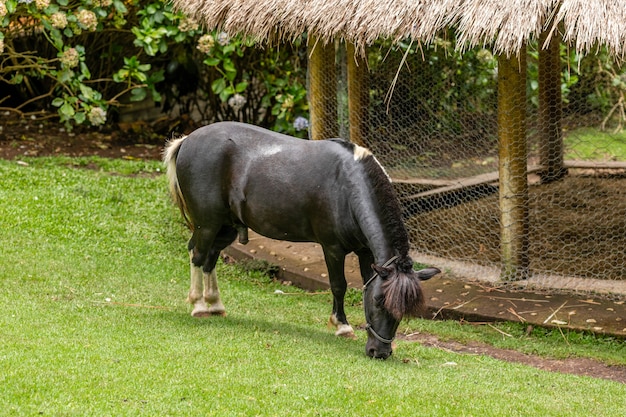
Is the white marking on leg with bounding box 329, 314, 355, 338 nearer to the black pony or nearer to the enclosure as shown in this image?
the black pony

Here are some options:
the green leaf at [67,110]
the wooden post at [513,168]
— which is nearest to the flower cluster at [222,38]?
the green leaf at [67,110]

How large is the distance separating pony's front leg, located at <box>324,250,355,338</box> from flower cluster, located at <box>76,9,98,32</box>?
5.90 meters

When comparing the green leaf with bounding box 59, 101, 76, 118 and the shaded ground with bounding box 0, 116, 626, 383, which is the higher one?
the green leaf with bounding box 59, 101, 76, 118

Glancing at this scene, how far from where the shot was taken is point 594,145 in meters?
10.7

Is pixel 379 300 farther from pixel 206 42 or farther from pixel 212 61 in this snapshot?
pixel 212 61

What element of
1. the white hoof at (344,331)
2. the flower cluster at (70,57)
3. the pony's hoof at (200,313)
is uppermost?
the flower cluster at (70,57)

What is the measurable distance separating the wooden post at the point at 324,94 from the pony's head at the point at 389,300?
3593 mm

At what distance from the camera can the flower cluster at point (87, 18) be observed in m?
11.1

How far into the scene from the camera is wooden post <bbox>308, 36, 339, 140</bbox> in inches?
371

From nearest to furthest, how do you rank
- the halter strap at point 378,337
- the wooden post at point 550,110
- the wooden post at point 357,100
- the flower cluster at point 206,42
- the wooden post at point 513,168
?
the halter strap at point 378,337 < the wooden post at point 513,168 < the wooden post at point 357,100 < the wooden post at point 550,110 < the flower cluster at point 206,42

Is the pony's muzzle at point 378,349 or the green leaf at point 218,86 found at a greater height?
the green leaf at point 218,86

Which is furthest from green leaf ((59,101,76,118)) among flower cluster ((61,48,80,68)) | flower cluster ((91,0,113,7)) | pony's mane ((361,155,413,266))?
pony's mane ((361,155,413,266))

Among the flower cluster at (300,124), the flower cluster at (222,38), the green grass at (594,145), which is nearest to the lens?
the green grass at (594,145)

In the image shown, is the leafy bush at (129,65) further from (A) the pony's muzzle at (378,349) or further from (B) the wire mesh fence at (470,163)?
(A) the pony's muzzle at (378,349)
